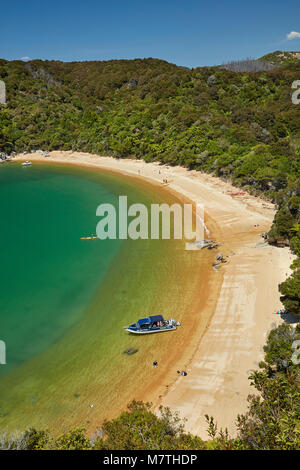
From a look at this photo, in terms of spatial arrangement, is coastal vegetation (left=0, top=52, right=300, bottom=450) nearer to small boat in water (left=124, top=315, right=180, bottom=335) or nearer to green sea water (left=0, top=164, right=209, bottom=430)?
green sea water (left=0, top=164, right=209, bottom=430)

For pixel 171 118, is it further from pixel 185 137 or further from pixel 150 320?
pixel 150 320

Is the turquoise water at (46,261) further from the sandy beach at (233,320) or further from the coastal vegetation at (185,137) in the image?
the sandy beach at (233,320)

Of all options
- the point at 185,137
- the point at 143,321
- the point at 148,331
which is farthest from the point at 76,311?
the point at 185,137

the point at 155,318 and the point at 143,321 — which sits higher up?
the point at 155,318

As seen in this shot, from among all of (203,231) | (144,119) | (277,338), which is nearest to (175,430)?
(277,338)

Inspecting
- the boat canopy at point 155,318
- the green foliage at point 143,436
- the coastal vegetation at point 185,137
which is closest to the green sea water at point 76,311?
the boat canopy at point 155,318

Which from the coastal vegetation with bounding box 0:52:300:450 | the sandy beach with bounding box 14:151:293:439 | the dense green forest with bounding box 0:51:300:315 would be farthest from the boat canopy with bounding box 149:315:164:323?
the dense green forest with bounding box 0:51:300:315
